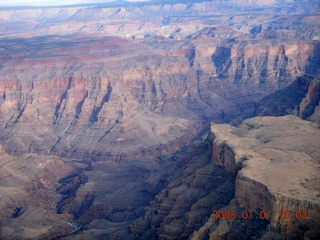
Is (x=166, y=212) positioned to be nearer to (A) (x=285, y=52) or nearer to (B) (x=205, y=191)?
(B) (x=205, y=191)

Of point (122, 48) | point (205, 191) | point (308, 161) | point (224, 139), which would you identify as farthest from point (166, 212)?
point (122, 48)

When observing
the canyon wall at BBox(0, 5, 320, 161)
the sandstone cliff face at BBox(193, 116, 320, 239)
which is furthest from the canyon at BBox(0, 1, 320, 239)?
the canyon wall at BBox(0, 5, 320, 161)

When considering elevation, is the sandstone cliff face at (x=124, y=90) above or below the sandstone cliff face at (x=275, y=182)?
below

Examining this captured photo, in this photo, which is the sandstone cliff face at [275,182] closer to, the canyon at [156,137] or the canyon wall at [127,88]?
the canyon at [156,137]
